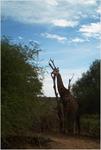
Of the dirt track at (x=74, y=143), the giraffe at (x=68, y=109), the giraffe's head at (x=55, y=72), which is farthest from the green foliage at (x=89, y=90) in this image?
the dirt track at (x=74, y=143)

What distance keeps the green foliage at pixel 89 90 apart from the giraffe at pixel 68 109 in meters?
1.45

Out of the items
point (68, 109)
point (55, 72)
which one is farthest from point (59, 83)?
point (68, 109)

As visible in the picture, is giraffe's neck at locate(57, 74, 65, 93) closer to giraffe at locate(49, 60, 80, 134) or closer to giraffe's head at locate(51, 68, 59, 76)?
giraffe at locate(49, 60, 80, 134)

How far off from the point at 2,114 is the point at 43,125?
6233 mm

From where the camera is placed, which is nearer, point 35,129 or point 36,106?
point 36,106

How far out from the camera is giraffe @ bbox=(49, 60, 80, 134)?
69.1ft

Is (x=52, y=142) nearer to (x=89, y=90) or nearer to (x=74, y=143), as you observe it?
(x=74, y=143)

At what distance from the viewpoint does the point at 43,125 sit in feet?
70.3

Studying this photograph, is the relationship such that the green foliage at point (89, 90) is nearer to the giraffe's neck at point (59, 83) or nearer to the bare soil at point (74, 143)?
the giraffe's neck at point (59, 83)

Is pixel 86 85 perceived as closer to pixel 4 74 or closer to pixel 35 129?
pixel 35 129

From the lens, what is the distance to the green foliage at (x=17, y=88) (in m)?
15.9

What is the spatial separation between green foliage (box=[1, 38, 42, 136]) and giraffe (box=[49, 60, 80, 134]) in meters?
3.55

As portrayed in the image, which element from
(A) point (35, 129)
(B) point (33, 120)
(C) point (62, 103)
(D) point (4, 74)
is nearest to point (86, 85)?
(C) point (62, 103)

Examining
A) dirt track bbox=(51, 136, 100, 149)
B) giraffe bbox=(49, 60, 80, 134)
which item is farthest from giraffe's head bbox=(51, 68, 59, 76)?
dirt track bbox=(51, 136, 100, 149)
